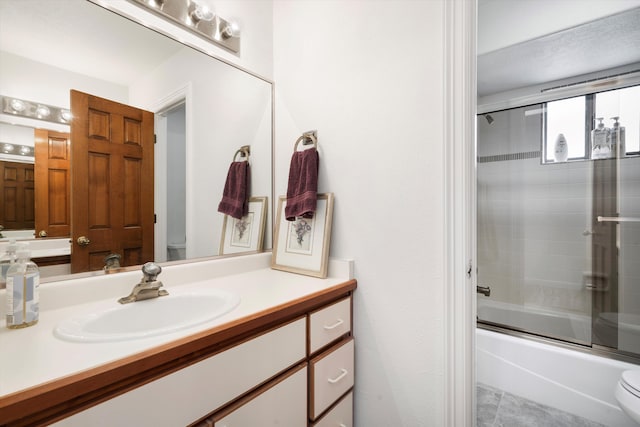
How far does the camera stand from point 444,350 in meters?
1.06

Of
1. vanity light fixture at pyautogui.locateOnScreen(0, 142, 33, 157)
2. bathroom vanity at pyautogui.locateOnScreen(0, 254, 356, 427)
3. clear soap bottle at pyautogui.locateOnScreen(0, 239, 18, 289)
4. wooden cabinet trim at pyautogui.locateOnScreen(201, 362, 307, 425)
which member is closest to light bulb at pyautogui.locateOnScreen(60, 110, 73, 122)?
vanity light fixture at pyautogui.locateOnScreen(0, 142, 33, 157)

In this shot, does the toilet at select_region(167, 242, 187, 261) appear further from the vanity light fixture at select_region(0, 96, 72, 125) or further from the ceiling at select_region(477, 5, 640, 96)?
the ceiling at select_region(477, 5, 640, 96)

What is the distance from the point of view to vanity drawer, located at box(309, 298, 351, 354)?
3.39ft

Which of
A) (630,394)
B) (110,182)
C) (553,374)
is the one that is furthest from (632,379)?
(110,182)

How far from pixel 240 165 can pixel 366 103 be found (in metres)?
0.68

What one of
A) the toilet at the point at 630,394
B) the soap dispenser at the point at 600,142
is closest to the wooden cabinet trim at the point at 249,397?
the toilet at the point at 630,394

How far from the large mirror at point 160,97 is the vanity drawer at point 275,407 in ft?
2.18

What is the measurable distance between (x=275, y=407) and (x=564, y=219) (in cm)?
246

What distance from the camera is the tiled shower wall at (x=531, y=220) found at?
2119 mm

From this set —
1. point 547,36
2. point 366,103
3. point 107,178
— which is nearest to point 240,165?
point 107,178

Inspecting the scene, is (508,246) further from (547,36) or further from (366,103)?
(366,103)

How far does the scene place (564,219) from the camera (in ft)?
7.22

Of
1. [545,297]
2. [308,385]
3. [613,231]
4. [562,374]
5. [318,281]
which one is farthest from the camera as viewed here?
[545,297]

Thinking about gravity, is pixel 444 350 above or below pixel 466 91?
below
